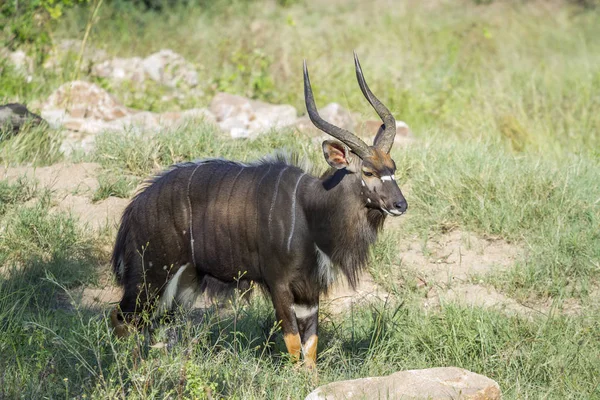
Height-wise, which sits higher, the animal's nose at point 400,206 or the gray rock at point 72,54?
the animal's nose at point 400,206

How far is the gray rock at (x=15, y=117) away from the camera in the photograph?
7782 mm

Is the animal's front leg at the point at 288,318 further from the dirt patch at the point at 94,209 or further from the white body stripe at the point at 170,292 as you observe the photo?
the dirt patch at the point at 94,209

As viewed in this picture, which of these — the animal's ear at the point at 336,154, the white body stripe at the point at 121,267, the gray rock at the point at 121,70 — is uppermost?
the animal's ear at the point at 336,154

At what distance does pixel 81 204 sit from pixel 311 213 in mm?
2751

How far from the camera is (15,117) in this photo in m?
7.91

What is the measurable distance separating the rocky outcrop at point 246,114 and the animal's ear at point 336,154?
Result: 3.58 m

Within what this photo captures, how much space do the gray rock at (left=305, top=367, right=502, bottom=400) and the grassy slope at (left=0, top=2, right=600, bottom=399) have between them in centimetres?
46

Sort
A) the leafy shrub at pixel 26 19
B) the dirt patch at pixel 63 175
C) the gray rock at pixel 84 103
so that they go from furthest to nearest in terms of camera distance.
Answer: the leafy shrub at pixel 26 19, the gray rock at pixel 84 103, the dirt patch at pixel 63 175

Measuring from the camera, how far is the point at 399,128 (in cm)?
921

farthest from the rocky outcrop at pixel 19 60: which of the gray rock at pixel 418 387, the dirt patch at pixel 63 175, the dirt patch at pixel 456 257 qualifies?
the gray rock at pixel 418 387

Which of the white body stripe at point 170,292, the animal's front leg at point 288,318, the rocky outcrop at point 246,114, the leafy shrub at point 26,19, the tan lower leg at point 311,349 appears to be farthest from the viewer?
the leafy shrub at point 26,19

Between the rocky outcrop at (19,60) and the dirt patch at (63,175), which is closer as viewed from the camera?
the dirt patch at (63,175)

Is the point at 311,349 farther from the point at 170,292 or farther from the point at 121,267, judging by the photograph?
the point at 121,267

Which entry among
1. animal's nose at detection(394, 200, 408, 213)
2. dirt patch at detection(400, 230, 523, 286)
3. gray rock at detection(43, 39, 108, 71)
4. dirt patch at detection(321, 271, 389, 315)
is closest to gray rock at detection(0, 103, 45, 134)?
gray rock at detection(43, 39, 108, 71)
